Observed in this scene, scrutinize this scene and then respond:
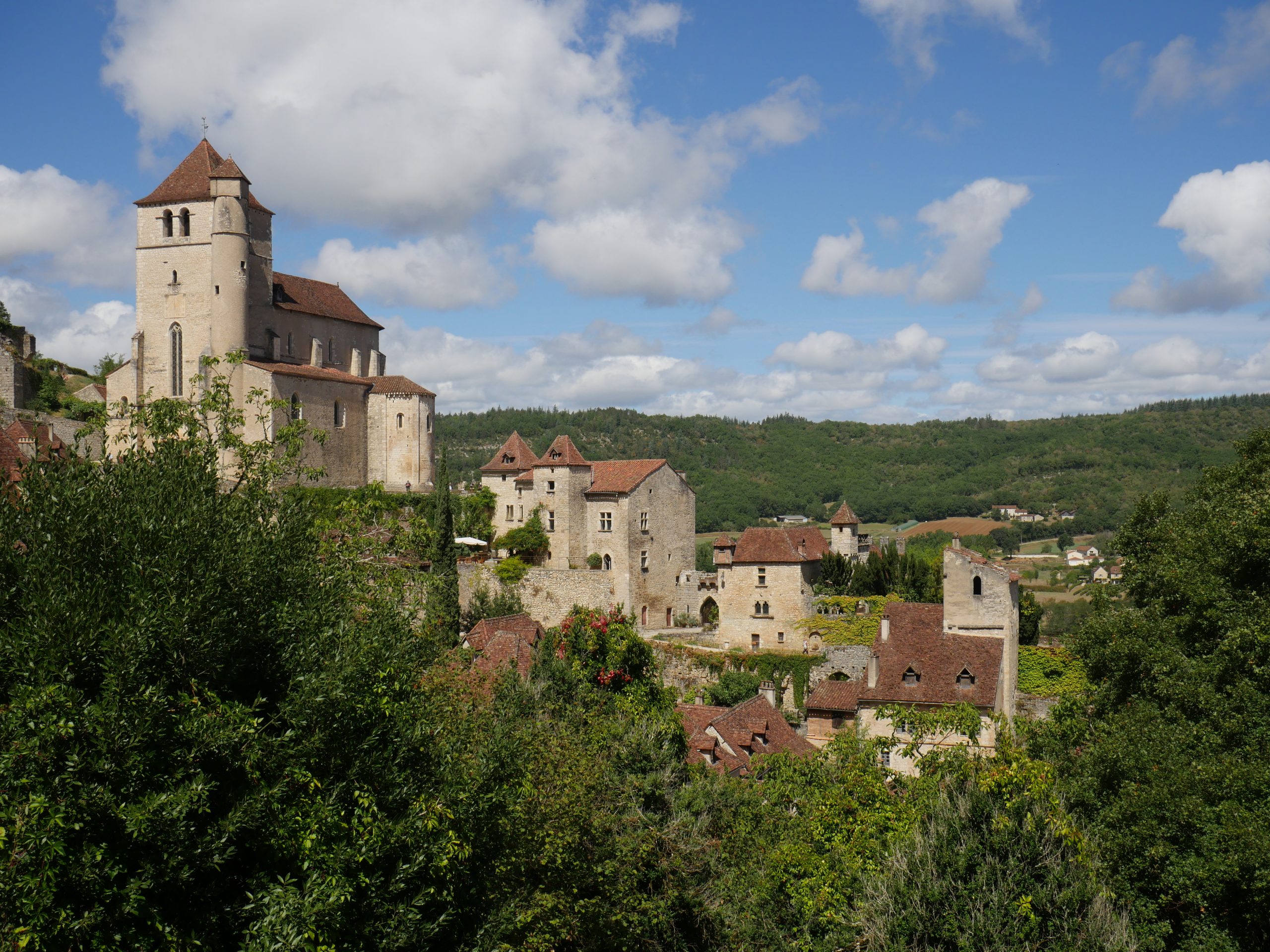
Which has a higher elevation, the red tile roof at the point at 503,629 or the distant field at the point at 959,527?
the red tile roof at the point at 503,629

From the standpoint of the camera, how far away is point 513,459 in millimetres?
56719

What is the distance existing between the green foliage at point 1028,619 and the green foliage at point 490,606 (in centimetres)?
2384

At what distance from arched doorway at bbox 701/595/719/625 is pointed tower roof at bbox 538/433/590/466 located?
10.5 meters

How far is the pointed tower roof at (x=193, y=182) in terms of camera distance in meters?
59.2

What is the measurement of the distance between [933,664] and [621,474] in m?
21.9

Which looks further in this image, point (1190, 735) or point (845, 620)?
point (845, 620)

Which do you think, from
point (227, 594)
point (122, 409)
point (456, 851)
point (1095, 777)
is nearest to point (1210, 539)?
point (1095, 777)

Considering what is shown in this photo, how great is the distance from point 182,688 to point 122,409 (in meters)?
9.86

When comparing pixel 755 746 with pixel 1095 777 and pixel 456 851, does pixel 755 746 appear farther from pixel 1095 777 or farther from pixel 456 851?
pixel 456 851

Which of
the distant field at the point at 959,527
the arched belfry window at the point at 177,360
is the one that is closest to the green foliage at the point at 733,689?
the arched belfry window at the point at 177,360

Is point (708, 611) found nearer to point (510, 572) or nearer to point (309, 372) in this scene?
point (510, 572)

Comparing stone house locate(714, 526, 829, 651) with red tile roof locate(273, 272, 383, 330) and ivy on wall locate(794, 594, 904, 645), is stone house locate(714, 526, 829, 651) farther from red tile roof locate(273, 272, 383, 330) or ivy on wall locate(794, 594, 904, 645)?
red tile roof locate(273, 272, 383, 330)

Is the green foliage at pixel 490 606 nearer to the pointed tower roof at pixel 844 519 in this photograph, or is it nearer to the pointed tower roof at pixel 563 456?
the pointed tower roof at pixel 563 456

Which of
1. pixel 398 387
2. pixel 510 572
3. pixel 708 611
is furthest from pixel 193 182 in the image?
pixel 708 611
